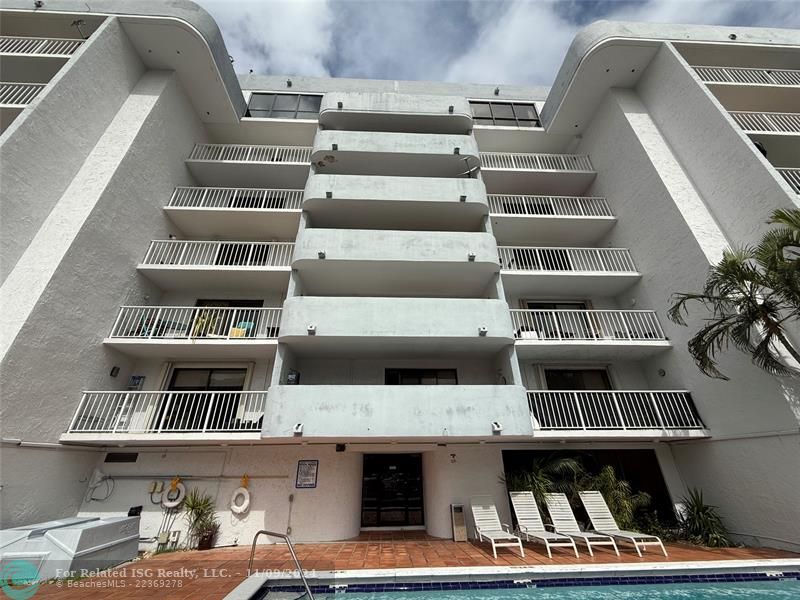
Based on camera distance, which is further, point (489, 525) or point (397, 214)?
point (397, 214)

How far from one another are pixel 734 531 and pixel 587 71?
14.7m

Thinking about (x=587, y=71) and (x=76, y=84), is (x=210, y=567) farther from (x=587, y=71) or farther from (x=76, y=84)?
(x=587, y=71)

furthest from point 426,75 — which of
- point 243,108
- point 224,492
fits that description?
point 224,492

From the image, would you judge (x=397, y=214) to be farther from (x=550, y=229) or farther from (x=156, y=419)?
(x=156, y=419)

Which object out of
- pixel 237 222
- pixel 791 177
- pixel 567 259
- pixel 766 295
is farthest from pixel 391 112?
pixel 766 295

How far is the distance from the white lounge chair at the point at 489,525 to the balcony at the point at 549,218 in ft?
29.8

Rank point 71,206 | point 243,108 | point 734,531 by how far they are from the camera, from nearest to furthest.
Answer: point 734,531 → point 71,206 → point 243,108

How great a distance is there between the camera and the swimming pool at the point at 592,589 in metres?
5.55

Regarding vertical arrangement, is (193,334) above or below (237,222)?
below

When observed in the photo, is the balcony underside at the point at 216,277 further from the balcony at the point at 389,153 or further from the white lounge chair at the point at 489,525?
the white lounge chair at the point at 489,525

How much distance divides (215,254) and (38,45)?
28.5 ft

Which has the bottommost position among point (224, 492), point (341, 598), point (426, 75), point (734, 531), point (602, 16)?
point (341, 598)

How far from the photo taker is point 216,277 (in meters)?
11.1

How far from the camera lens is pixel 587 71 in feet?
40.9
